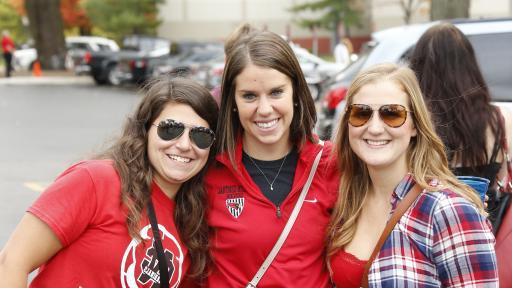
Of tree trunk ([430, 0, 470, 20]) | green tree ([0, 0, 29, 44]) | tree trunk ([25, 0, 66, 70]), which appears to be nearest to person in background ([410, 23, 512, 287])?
tree trunk ([430, 0, 470, 20])

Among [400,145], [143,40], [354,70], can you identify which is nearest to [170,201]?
[400,145]

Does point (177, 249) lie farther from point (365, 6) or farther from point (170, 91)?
point (365, 6)

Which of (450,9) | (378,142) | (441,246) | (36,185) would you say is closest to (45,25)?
(450,9)

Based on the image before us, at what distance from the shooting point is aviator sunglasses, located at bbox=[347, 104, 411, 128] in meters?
2.66

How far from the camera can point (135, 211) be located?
2.69 meters

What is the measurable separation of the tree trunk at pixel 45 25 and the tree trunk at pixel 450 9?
23.8 metres

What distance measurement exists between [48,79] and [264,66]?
95.4 feet

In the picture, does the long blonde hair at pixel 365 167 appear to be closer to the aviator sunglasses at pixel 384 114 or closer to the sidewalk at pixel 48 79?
the aviator sunglasses at pixel 384 114

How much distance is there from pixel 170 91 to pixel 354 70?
462cm

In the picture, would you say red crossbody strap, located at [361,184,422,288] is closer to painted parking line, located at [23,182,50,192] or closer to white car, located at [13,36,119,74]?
painted parking line, located at [23,182,50,192]

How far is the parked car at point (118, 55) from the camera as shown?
25812 millimetres

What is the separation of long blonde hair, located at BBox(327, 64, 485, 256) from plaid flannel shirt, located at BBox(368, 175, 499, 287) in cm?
11

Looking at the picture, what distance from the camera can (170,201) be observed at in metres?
2.92

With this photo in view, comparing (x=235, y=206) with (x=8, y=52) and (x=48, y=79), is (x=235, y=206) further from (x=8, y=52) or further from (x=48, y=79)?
(x=8, y=52)
